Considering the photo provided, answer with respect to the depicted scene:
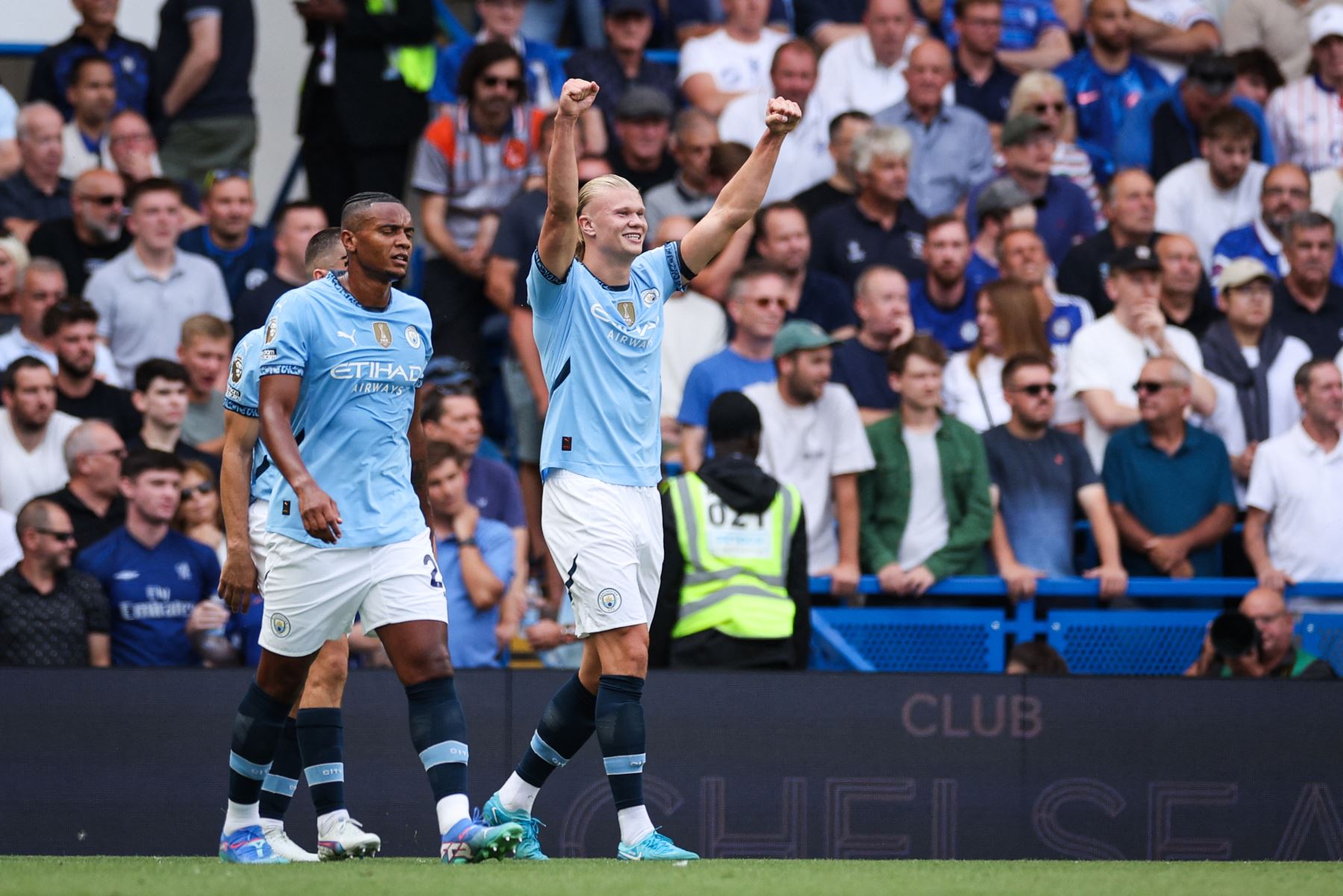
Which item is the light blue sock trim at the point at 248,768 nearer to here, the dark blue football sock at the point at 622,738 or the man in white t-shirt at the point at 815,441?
the dark blue football sock at the point at 622,738

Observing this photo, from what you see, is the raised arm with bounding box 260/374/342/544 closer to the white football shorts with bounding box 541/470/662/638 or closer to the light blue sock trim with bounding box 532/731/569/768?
the white football shorts with bounding box 541/470/662/638

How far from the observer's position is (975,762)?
8.60 meters

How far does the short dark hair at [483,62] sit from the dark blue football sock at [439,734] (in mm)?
6585

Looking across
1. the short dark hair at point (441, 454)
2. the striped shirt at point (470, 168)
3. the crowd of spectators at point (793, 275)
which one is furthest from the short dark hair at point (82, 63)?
the short dark hair at point (441, 454)

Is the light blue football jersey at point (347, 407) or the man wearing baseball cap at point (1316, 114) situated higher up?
the man wearing baseball cap at point (1316, 114)

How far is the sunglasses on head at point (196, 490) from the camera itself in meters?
Result: 9.59

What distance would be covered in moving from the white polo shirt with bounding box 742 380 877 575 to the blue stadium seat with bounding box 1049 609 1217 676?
4.16 ft

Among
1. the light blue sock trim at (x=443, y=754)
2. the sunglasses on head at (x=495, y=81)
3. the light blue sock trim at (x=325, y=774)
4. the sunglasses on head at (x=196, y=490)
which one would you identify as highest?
the sunglasses on head at (x=495, y=81)

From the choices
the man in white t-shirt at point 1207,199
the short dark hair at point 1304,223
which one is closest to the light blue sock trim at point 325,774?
the short dark hair at point 1304,223

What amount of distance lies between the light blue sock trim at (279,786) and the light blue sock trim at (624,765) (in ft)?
4.27

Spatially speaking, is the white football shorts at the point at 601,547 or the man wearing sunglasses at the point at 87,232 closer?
the white football shorts at the point at 601,547

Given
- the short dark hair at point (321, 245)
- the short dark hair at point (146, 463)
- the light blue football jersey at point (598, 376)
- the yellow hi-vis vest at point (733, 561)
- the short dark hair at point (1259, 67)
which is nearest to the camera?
the light blue football jersey at point (598, 376)

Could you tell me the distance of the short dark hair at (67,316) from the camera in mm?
10430

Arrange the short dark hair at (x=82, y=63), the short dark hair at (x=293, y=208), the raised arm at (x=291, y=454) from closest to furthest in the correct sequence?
1. the raised arm at (x=291, y=454)
2. the short dark hair at (x=293, y=208)
3. the short dark hair at (x=82, y=63)
